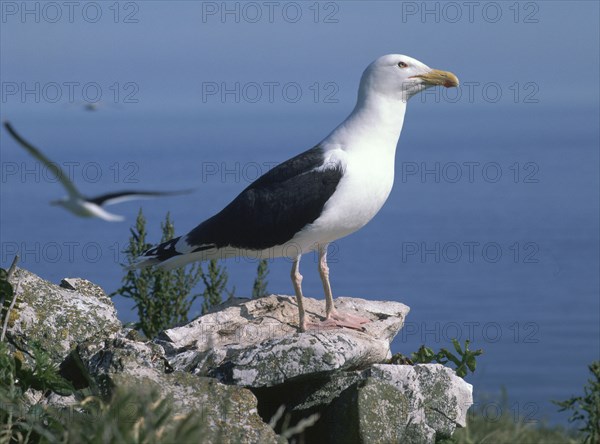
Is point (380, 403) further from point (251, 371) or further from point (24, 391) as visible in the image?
point (24, 391)

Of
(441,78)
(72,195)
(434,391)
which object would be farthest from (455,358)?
(72,195)

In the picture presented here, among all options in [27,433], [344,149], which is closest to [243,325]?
[344,149]

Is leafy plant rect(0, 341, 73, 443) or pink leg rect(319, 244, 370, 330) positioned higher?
pink leg rect(319, 244, 370, 330)

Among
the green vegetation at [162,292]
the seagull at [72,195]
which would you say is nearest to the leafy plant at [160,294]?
the green vegetation at [162,292]

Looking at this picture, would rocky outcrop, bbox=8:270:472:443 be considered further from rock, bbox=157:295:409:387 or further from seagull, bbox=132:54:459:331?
seagull, bbox=132:54:459:331

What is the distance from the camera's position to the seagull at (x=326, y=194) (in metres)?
7.51

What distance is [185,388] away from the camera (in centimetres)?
543

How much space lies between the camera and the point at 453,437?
641 cm

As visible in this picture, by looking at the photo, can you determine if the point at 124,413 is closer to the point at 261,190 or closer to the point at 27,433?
the point at 27,433

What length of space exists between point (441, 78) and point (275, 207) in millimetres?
1726

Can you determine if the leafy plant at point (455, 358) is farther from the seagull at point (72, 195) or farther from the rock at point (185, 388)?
the seagull at point (72, 195)

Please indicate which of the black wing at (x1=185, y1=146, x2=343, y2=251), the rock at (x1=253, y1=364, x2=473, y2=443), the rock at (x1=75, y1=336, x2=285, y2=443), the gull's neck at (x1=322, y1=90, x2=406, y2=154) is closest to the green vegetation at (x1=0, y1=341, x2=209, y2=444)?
the rock at (x1=75, y1=336, x2=285, y2=443)

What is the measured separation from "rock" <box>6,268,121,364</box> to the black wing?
120 cm

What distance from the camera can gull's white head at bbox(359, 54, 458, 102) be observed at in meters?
7.95
